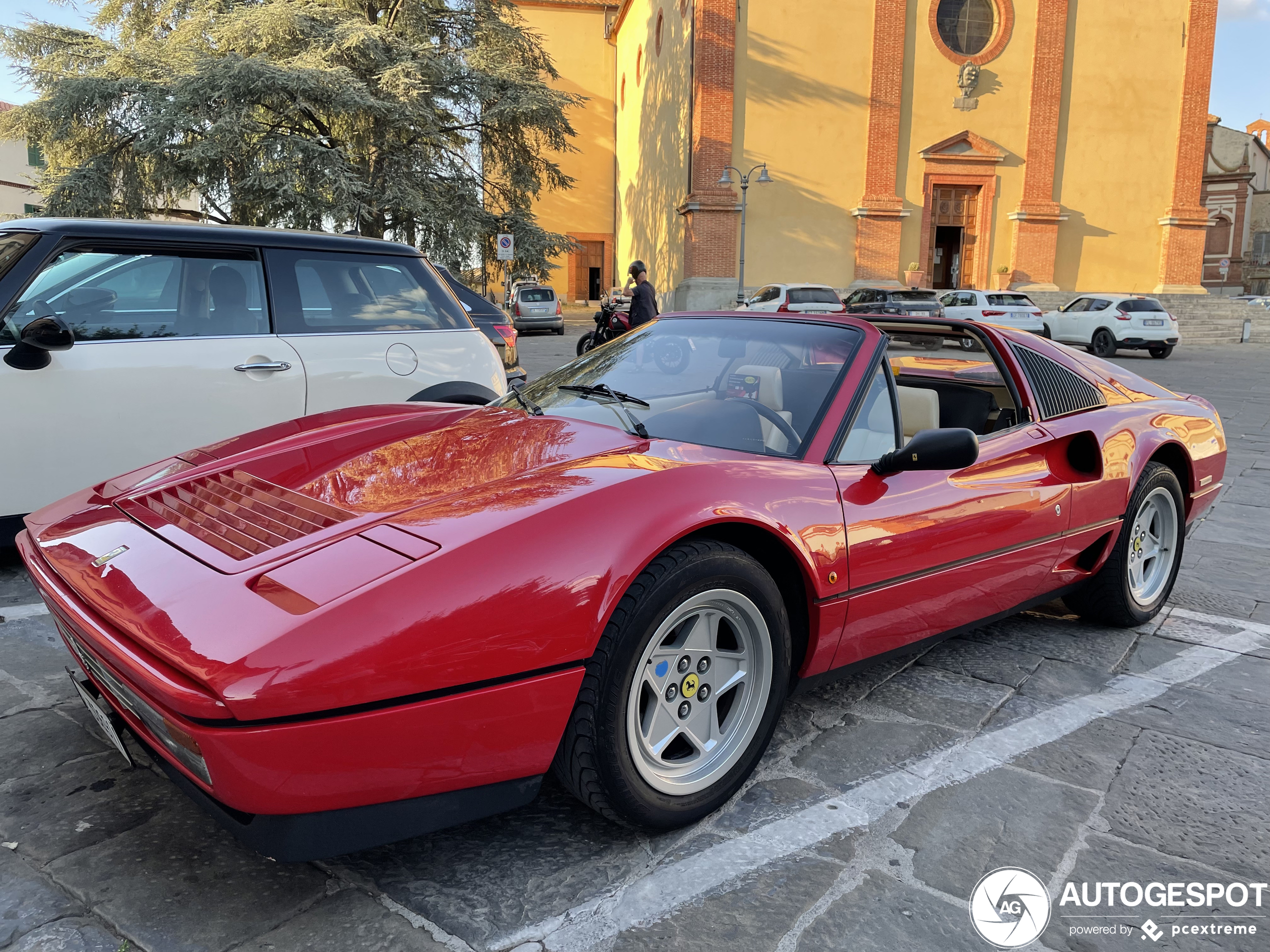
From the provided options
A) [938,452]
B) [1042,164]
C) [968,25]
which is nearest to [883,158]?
[968,25]

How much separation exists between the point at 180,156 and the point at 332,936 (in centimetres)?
2141

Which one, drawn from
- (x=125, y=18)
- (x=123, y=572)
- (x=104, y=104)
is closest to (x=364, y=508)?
(x=123, y=572)

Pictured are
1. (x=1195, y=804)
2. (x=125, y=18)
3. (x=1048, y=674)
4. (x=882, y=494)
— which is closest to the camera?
(x=1195, y=804)

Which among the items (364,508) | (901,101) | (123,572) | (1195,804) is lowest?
(1195,804)

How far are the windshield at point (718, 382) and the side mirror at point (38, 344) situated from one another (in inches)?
78.6

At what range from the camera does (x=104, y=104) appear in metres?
19.5

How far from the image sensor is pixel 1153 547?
3824 mm

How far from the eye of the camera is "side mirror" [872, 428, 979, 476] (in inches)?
96.0

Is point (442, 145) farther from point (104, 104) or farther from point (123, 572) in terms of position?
point (123, 572)

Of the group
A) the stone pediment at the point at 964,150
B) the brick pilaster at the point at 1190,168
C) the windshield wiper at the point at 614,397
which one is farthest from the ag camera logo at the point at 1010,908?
the brick pilaster at the point at 1190,168

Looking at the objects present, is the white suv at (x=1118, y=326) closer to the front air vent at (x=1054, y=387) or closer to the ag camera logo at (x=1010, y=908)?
the front air vent at (x=1054, y=387)

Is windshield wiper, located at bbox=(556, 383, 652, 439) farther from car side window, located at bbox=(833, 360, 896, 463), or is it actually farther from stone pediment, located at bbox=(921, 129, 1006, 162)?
stone pediment, located at bbox=(921, 129, 1006, 162)

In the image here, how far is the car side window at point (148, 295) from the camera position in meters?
3.88

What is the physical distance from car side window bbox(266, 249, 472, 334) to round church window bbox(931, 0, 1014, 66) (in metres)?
27.1
